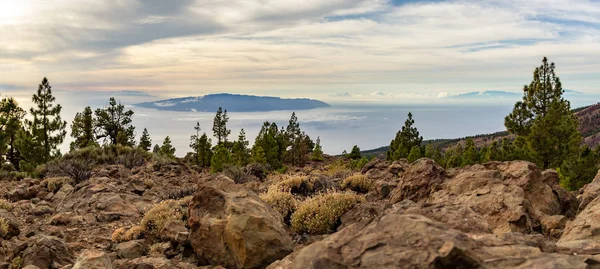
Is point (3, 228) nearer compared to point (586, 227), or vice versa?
point (586, 227)

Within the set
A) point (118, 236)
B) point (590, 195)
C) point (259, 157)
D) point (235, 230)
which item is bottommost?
point (259, 157)

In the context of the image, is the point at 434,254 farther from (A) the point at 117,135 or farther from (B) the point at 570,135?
(A) the point at 117,135

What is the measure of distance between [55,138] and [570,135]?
4824 cm

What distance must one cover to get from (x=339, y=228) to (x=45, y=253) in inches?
277

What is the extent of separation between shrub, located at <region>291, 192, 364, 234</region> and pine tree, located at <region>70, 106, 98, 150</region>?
178 ft

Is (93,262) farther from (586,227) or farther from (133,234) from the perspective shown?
(586,227)

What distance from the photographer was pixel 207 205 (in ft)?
34.6

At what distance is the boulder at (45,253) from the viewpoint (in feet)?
30.6

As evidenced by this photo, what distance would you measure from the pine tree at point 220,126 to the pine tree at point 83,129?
25.9m

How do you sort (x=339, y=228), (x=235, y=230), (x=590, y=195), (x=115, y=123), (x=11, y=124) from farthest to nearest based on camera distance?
(x=115, y=123) < (x=11, y=124) < (x=339, y=228) < (x=590, y=195) < (x=235, y=230)

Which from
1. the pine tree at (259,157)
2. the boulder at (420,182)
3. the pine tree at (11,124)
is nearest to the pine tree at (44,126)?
the pine tree at (11,124)

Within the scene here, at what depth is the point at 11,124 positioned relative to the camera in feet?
128

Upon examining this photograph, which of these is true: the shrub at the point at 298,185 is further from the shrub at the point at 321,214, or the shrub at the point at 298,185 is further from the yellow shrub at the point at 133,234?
the yellow shrub at the point at 133,234

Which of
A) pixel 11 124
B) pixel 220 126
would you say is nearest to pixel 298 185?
pixel 11 124
